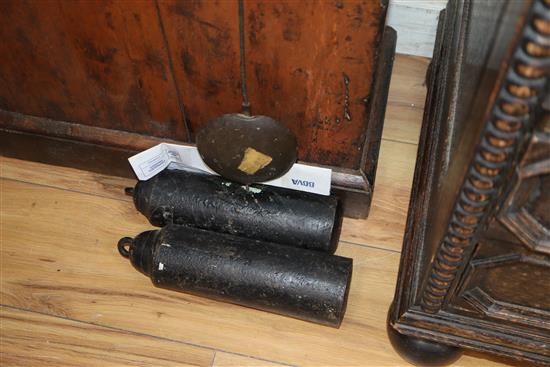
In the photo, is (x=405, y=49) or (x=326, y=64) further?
(x=405, y=49)

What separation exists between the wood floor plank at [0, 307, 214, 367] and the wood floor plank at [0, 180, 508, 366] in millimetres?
18

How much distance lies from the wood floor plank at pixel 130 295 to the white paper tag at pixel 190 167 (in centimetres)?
15

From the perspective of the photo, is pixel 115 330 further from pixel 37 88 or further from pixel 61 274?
pixel 37 88

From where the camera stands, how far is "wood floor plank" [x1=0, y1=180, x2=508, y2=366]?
1138mm

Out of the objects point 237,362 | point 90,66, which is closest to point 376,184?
point 237,362

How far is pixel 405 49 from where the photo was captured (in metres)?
1.57

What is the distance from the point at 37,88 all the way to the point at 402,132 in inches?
31.6

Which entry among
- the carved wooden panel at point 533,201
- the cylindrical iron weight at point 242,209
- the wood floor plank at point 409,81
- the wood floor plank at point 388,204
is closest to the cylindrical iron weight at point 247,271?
the cylindrical iron weight at point 242,209

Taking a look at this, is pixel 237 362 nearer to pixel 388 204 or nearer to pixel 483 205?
pixel 388 204

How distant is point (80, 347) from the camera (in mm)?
1143

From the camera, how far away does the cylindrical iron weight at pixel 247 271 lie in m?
1.07

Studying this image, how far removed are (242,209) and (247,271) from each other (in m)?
0.13

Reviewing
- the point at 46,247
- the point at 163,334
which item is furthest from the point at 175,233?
the point at 46,247

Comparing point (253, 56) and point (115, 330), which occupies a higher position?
point (253, 56)
